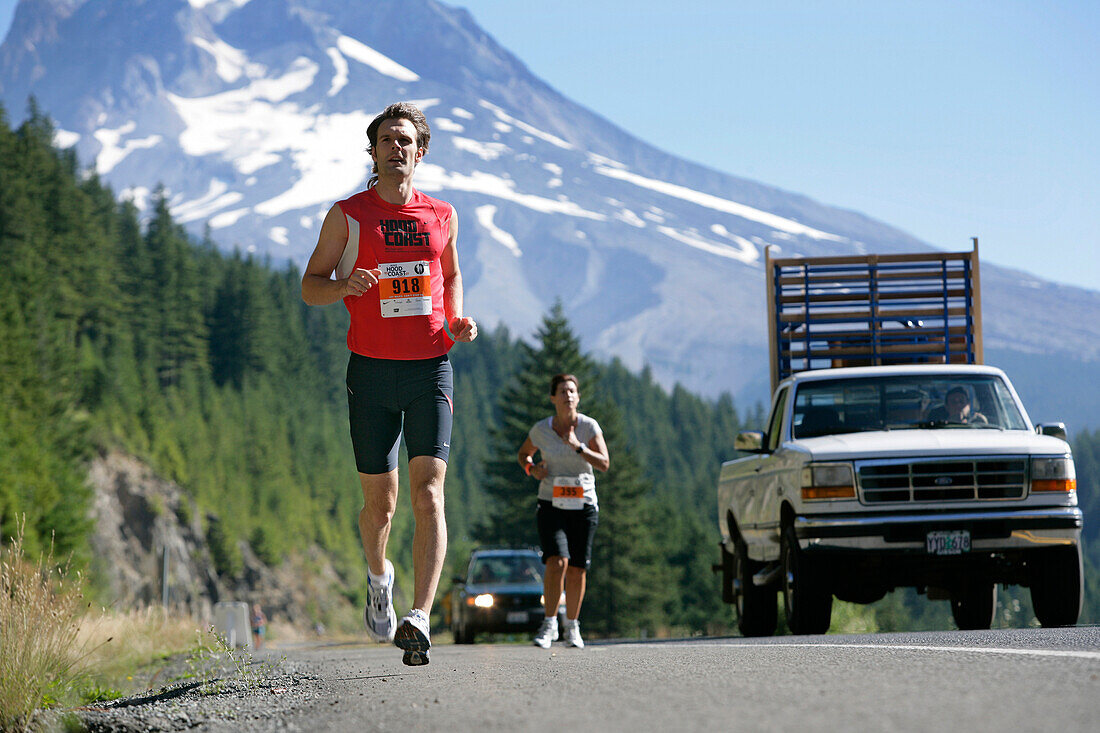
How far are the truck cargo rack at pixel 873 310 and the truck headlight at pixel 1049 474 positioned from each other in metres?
4.02

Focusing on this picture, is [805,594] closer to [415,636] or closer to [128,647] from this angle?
[415,636]

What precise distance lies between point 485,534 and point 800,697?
187 feet

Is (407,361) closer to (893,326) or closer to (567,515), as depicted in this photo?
(567,515)

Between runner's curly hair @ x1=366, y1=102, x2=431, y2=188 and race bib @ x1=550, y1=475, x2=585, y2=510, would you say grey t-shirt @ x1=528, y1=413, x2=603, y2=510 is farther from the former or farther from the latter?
runner's curly hair @ x1=366, y1=102, x2=431, y2=188

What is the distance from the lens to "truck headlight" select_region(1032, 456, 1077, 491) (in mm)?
10797

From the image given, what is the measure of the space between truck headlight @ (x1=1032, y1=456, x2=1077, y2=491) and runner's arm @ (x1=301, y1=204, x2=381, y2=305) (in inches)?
235

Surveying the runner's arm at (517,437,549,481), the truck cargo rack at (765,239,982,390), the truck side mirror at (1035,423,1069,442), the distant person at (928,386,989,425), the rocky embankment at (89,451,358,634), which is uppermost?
the truck cargo rack at (765,239,982,390)

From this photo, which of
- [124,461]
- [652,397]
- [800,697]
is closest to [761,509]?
[800,697]

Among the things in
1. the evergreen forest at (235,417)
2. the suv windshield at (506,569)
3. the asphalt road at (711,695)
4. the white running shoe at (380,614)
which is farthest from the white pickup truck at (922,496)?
the evergreen forest at (235,417)

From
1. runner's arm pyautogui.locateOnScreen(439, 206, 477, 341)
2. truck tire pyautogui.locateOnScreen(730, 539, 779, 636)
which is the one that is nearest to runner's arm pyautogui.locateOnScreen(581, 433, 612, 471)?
truck tire pyautogui.locateOnScreen(730, 539, 779, 636)

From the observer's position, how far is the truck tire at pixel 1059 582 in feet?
35.4

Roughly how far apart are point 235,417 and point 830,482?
360ft

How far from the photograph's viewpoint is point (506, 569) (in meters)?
24.4

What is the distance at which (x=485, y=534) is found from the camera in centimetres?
6147
